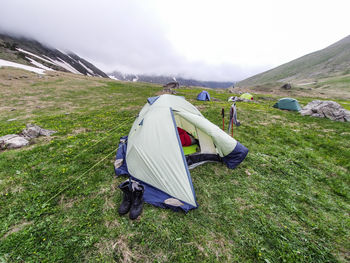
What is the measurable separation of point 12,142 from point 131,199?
835 cm

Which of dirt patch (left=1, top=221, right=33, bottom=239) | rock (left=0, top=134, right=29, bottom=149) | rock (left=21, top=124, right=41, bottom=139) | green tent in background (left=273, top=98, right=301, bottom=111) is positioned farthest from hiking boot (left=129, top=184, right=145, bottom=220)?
green tent in background (left=273, top=98, right=301, bottom=111)

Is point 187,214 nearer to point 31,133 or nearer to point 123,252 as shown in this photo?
point 123,252

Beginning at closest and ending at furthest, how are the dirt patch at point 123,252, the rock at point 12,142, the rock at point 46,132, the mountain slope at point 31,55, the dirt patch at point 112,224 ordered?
1. the dirt patch at point 123,252
2. the dirt patch at point 112,224
3. the rock at point 12,142
4. the rock at point 46,132
5. the mountain slope at point 31,55

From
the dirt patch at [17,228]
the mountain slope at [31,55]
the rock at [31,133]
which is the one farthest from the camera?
the mountain slope at [31,55]

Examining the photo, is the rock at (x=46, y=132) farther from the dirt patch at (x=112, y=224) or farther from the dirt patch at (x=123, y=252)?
the dirt patch at (x=123, y=252)

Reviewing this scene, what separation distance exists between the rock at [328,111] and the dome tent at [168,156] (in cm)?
1471

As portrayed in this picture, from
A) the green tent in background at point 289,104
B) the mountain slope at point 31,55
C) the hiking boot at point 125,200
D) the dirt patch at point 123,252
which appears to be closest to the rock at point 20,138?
the hiking boot at point 125,200

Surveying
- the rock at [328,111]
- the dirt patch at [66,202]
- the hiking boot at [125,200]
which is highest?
the rock at [328,111]

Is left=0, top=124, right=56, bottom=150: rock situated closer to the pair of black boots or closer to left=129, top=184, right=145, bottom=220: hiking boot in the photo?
the pair of black boots

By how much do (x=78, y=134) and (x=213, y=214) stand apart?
9.77 metres

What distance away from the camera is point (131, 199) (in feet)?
14.1

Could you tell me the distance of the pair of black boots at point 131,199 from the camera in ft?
13.5

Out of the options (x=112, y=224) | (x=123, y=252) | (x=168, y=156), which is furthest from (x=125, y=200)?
(x=168, y=156)

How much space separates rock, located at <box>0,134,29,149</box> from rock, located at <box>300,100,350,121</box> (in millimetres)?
24659
